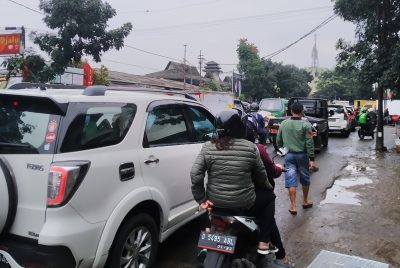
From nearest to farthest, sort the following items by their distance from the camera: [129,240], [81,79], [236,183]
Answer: [236,183] → [129,240] → [81,79]

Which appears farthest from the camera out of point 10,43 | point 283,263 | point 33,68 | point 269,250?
point 10,43

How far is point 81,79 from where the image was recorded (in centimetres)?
2080

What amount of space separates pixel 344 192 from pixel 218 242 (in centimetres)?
553

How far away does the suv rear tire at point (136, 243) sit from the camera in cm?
336

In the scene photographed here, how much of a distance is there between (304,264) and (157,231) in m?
1.71

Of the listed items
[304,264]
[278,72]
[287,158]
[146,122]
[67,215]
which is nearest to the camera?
[67,215]

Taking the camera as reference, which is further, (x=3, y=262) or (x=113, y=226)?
(x=113, y=226)

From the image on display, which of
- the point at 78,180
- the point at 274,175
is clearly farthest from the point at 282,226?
the point at 78,180

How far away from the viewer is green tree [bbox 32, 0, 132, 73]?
16.9 meters

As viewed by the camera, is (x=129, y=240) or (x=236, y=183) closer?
(x=236, y=183)

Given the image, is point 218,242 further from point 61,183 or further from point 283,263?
point 283,263

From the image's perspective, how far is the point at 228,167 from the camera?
10.6 ft

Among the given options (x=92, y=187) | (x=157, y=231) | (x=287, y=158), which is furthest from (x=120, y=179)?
(x=287, y=158)

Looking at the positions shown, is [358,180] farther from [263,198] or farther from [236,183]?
[236,183]
